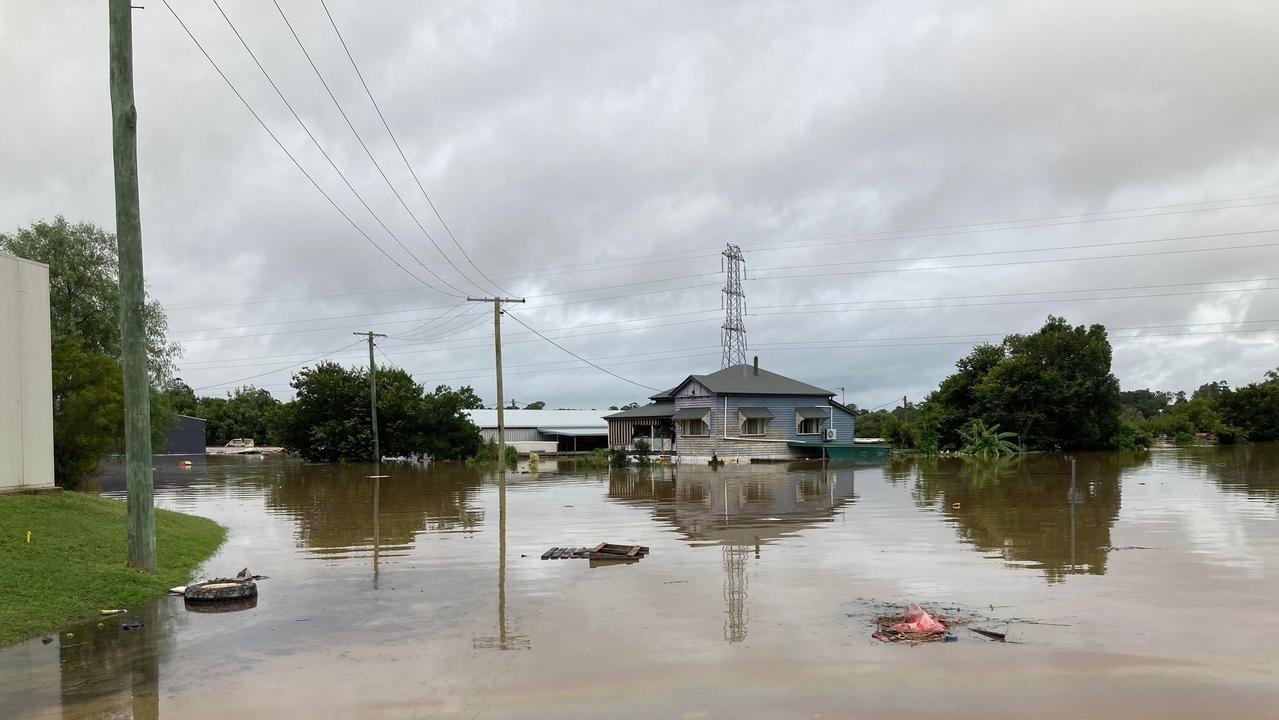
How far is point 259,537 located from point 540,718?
13.9 m

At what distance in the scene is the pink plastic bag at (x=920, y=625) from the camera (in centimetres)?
959

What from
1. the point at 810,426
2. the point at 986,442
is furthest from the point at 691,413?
the point at 986,442

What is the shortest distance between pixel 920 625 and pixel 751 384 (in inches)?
1840

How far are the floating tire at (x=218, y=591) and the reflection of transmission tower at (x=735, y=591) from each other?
6418 mm

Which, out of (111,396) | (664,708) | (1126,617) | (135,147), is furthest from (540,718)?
(111,396)

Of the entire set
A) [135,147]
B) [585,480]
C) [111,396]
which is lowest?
[585,480]

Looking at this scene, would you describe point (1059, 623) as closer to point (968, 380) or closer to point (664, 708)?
point (664, 708)

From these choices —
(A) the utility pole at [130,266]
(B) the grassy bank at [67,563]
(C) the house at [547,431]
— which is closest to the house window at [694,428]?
(C) the house at [547,431]

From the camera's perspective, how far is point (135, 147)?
497 inches

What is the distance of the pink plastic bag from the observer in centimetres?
959

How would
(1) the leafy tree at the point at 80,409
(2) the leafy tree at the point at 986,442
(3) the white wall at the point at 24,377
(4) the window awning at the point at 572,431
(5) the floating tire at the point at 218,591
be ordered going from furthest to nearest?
(4) the window awning at the point at 572,431, (2) the leafy tree at the point at 986,442, (1) the leafy tree at the point at 80,409, (3) the white wall at the point at 24,377, (5) the floating tire at the point at 218,591

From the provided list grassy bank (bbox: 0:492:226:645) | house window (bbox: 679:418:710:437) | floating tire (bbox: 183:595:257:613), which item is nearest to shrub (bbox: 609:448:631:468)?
house window (bbox: 679:418:710:437)

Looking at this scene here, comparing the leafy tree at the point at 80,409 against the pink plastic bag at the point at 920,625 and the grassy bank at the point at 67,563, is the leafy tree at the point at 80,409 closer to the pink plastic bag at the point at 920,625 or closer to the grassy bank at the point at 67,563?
the grassy bank at the point at 67,563

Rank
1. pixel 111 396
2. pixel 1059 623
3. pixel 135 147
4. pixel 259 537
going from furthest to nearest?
pixel 111 396 → pixel 259 537 → pixel 135 147 → pixel 1059 623
